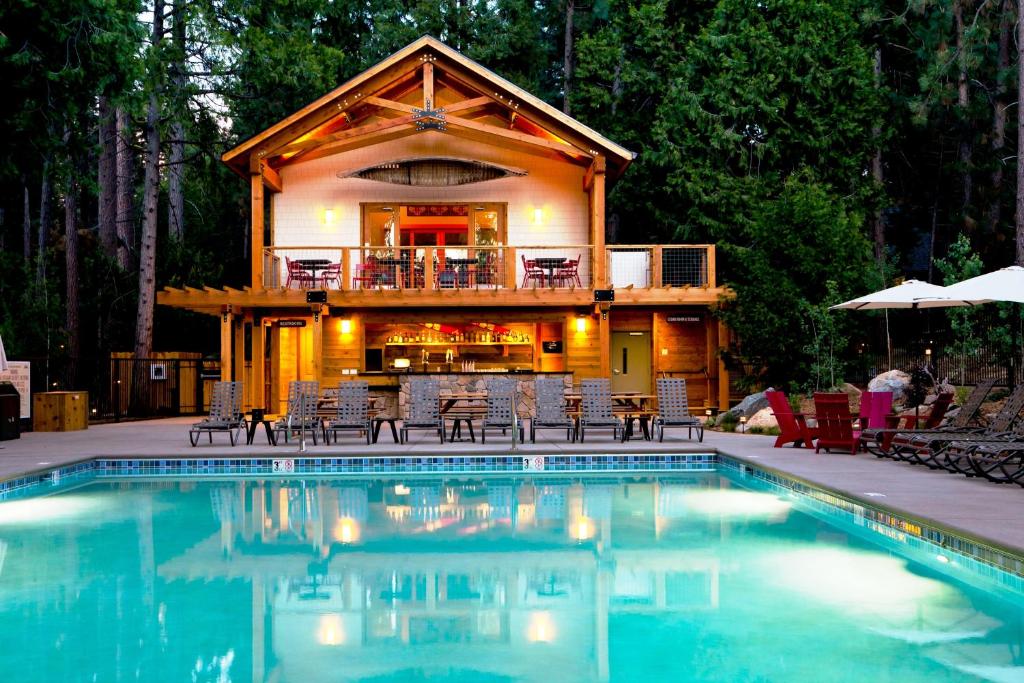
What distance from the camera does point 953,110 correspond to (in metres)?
25.9

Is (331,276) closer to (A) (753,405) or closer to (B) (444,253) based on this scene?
(B) (444,253)

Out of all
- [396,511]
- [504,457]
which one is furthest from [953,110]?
[396,511]

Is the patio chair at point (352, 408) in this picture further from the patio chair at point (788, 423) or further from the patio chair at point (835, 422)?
the patio chair at point (835, 422)

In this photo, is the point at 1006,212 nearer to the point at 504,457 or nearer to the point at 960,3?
the point at 960,3

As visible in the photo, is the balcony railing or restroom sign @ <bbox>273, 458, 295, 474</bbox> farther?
the balcony railing

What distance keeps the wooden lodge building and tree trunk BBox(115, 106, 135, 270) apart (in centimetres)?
1052

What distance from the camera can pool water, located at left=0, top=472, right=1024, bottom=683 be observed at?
16.4ft

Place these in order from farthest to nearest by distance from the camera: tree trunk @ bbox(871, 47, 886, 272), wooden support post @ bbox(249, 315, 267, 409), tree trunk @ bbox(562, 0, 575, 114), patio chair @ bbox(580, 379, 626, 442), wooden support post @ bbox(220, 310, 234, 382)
Answer: tree trunk @ bbox(562, 0, 575, 114), tree trunk @ bbox(871, 47, 886, 272), wooden support post @ bbox(249, 315, 267, 409), wooden support post @ bbox(220, 310, 234, 382), patio chair @ bbox(580, 379, 626, 442)

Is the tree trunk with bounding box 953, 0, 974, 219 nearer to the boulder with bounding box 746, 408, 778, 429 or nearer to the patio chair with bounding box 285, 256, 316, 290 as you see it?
the boulder with bounding box 746, 408, 778, 429

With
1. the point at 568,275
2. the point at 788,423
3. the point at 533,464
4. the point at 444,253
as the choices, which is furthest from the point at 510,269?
the point at 788,423

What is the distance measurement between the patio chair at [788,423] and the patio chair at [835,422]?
0.53 m

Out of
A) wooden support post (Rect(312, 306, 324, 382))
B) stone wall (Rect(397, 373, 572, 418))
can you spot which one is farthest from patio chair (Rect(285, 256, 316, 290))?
stone wall (Rect(397, 373, 572, 418))

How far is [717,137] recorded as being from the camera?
83.1 ft

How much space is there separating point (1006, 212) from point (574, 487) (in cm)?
2052
